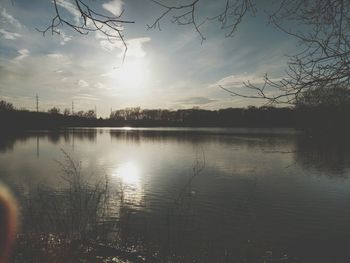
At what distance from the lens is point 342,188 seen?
62.9 ft

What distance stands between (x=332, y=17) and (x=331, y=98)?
36.4 inches

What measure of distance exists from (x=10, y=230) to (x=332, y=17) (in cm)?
1142

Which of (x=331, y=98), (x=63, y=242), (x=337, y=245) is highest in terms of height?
(x=331, y=98)

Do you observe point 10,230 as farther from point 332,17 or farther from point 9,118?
point 9,118

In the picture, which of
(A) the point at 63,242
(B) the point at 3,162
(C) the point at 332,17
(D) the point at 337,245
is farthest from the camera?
(B) the point at 3,162

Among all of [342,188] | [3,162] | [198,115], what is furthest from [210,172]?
[198,115]

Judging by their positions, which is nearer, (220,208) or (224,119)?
(220,208)

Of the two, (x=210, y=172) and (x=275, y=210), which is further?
(x=210, y=172)

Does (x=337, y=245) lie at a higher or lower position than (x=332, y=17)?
lower

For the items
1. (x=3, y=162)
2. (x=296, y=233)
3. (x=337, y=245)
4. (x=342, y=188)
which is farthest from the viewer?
(x=3, y=162)

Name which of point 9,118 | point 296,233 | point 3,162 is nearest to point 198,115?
point 9,118

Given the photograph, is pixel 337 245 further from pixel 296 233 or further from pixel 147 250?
pixel 147 250

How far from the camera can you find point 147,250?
9.40 meters

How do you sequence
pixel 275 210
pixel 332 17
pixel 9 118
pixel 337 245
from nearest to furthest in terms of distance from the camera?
1. pixel 332 17
2. pixel 337 245
3. pixel 275 210
4. pixel 9 118
